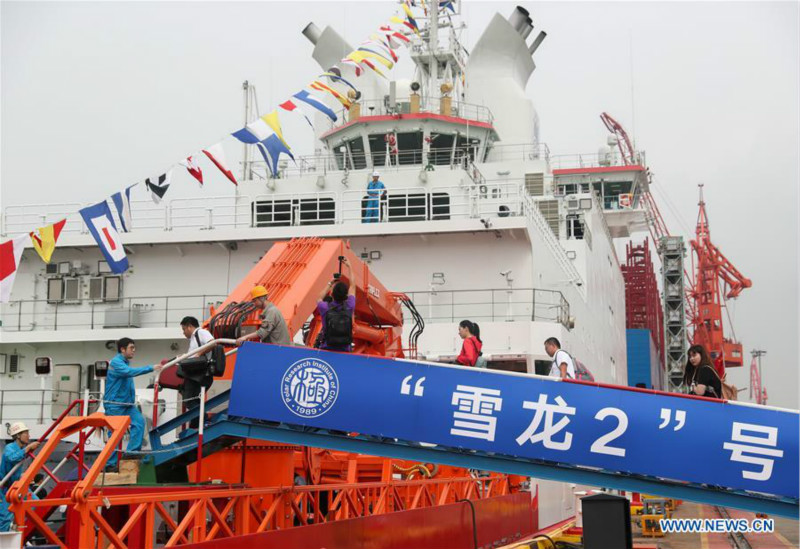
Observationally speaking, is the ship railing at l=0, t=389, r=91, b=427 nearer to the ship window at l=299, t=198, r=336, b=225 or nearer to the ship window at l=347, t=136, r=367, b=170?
the ship window at l=299, t=198, r=336, b=225

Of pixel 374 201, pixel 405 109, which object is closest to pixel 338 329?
pixel 374 201

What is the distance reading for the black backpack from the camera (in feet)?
36.6

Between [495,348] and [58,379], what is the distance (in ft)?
31.7

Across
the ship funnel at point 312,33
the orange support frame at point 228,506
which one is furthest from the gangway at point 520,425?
the ship funnel at point 312,33

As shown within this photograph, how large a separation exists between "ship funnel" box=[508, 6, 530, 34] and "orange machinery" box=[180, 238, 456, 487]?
2500 centimetres

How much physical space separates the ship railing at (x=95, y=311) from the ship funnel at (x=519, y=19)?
2127cm

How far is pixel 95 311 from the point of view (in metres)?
22.5

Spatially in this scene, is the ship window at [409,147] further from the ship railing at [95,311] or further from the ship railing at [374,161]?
the ship railing at [95,311]

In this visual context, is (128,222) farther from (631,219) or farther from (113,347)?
(631,219)

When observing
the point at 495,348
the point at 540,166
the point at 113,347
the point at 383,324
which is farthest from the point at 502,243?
the point at 540,166

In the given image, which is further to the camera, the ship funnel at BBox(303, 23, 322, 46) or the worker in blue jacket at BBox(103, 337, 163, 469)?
the ship funnel at BBox(303, 23, 322, 46)

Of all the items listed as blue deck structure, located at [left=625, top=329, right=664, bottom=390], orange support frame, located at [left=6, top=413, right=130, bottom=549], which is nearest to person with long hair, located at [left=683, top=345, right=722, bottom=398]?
orange support frame, located at [left=6, top=413, right=130, bottom=549]

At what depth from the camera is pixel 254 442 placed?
36.4 ft

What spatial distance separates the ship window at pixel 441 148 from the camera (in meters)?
29.8
